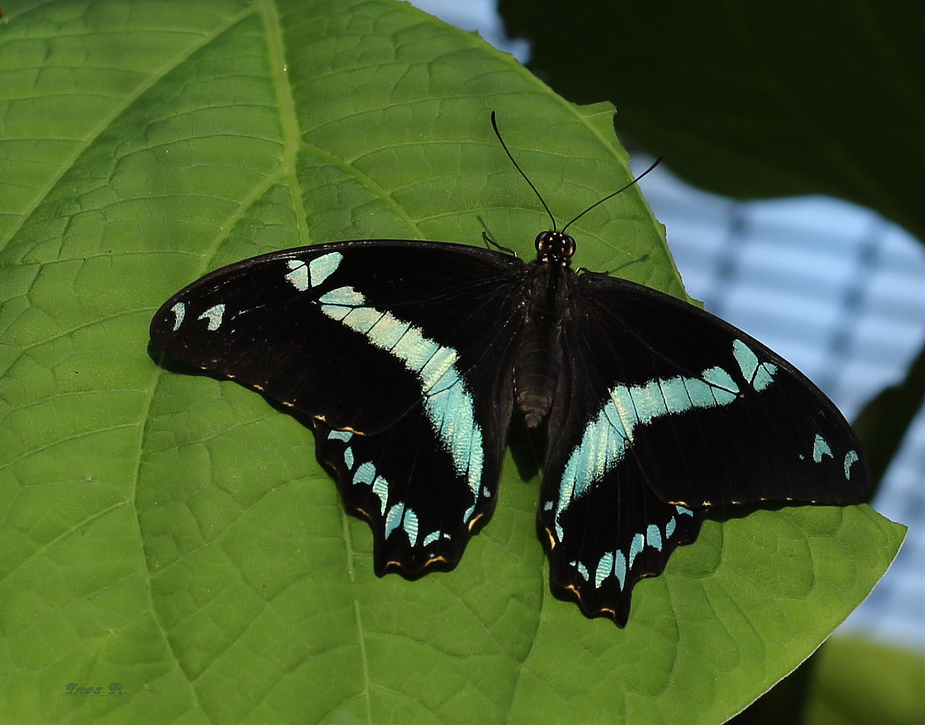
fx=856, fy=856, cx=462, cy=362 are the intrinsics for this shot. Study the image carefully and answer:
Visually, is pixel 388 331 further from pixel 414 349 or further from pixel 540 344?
pixel 540 344

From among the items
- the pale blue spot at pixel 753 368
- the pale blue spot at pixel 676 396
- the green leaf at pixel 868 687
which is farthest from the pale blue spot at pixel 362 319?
the green leaf at pixel 868 687

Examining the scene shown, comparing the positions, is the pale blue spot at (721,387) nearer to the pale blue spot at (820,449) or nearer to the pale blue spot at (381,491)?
the pale blue spot at (820,449)

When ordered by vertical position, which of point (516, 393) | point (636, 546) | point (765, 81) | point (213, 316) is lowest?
point (636, 546)

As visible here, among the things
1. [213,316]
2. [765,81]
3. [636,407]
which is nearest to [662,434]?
[636,407]

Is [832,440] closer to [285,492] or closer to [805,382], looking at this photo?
[805,382]

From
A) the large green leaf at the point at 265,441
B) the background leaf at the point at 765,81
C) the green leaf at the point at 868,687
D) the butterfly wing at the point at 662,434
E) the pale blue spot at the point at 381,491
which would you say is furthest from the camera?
the green leaf at the point at 868,687

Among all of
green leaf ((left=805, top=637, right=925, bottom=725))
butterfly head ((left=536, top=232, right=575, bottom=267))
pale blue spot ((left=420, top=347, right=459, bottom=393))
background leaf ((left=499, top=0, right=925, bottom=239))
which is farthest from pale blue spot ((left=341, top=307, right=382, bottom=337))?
green leaf ((left=805, top=637, right=925, bottom=725))

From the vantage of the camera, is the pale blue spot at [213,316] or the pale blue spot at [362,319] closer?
the pale blue spot at [213,316]
